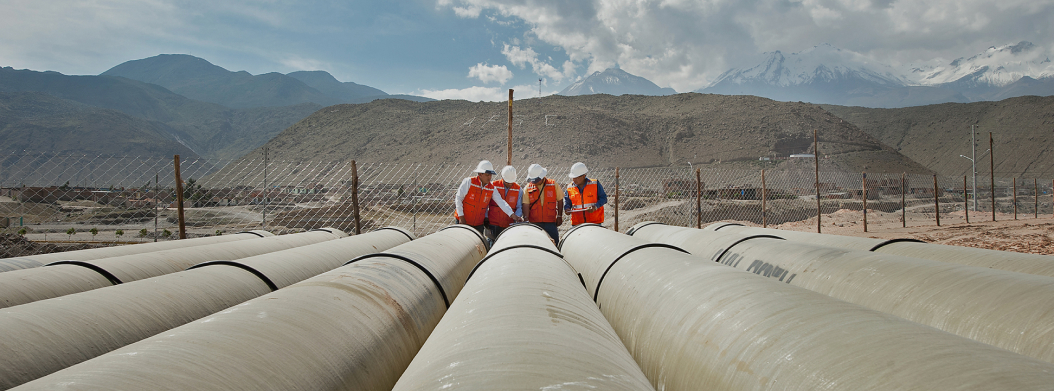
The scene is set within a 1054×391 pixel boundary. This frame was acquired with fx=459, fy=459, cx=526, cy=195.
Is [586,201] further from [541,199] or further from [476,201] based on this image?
[476,201]

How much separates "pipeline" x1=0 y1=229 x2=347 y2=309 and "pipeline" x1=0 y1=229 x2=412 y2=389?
A: 0.71 meters

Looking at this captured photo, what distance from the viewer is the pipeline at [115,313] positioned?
65.6 inches

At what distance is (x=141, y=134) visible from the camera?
84.3m

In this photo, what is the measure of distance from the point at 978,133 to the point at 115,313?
78893mm

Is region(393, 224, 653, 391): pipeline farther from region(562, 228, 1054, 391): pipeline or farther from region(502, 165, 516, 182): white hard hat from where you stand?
region(502, 165, 516, 182): white hard hat

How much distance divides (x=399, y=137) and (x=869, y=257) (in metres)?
59.9

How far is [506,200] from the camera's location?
6156 millimetres

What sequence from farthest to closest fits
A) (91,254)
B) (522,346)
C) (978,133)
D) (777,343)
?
(978,133) < (91,254) < (777,343) < (522,346)

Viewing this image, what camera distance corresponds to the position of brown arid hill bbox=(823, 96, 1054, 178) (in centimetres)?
5406

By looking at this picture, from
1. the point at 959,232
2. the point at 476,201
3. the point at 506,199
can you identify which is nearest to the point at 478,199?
the point at 476,201

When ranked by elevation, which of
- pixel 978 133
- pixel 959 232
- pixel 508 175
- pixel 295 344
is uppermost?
pixel 978 133

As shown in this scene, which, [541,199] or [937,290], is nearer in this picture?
[937,290]

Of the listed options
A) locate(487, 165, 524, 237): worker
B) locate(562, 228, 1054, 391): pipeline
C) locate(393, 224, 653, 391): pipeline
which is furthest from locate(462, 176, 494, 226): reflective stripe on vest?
locate(393, 224, 653, 391): pipeline

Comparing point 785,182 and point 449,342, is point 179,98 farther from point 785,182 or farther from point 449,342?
point 449,342
